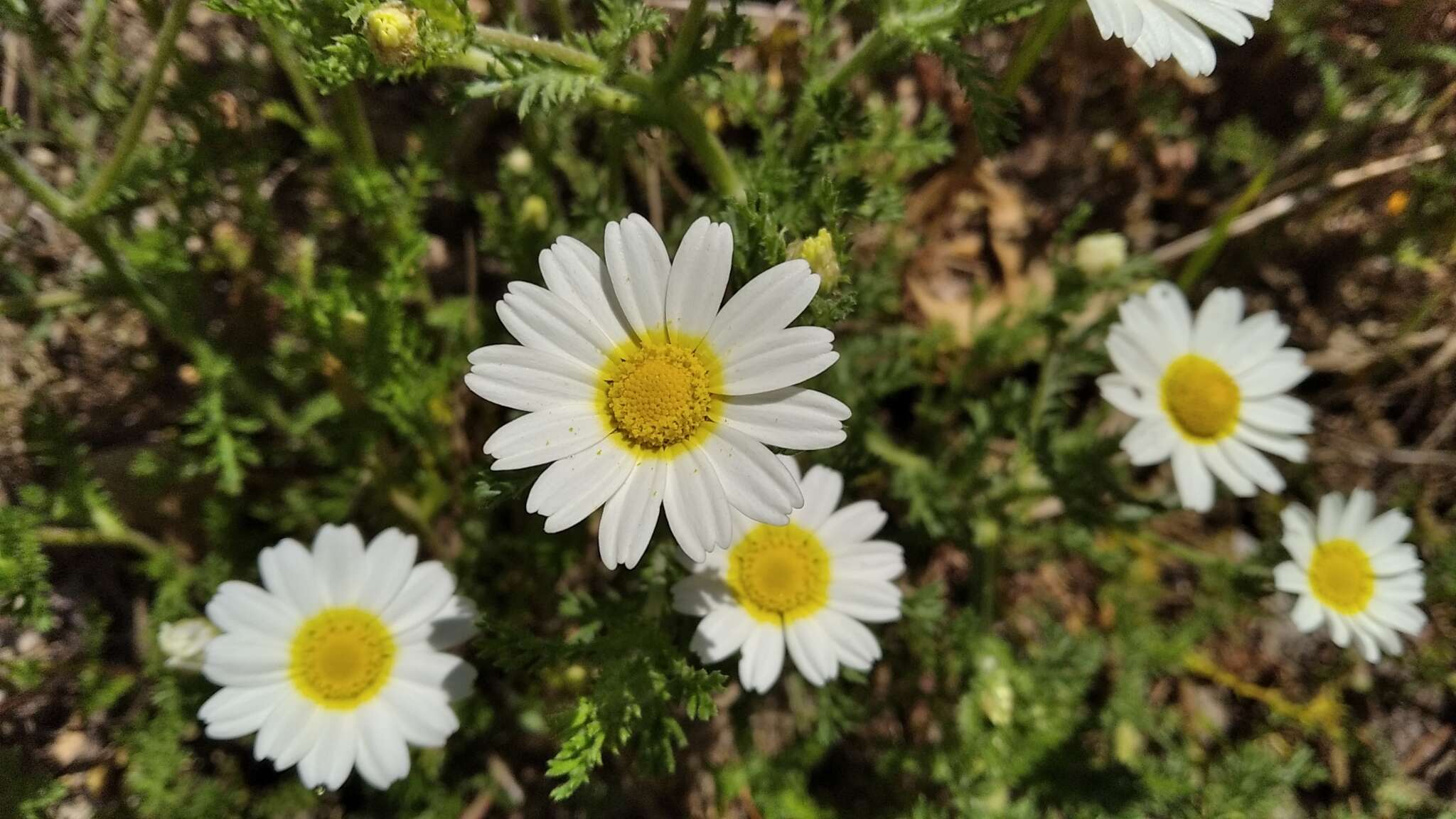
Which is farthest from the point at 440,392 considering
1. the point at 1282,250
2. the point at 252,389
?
the point at 1282,250

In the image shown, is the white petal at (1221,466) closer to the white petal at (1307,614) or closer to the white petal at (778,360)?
the white petal at (1307,614)

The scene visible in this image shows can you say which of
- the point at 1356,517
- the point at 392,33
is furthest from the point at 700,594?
the point at 1356,517

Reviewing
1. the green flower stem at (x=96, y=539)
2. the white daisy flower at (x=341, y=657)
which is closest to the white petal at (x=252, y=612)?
the white daisy flower at (x=341, y=657)

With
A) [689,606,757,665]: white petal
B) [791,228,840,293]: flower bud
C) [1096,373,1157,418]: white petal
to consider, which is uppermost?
[1096,373,1157,418]: white petal

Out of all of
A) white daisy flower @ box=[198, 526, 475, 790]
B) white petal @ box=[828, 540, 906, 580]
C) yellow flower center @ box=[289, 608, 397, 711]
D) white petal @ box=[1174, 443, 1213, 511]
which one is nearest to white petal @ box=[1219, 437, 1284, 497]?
white petal @ box=[1174, 443, 1213, 511]

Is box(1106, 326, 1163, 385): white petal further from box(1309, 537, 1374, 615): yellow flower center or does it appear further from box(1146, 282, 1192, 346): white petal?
box(1309, 537, 1374, 615): yellow flower center

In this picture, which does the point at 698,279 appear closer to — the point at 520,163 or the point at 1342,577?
the point at 520,163

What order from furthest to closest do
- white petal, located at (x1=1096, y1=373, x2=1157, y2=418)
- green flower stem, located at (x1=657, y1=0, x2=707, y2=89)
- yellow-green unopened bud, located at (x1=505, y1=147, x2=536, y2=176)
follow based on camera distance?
yellow-green unopened bud, located at (x1=505, y1=147, x2=536, y2=176) < white petal, located at (x1=1096, y1=373, x2=1157, y2=418) < green flower stem, located at (x1=657, y1=0, x2=707, y2=89)

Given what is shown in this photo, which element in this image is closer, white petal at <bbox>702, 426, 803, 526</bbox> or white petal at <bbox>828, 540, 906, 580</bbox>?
white petal at <bbox>702, 426, 803, 526</bbox>
